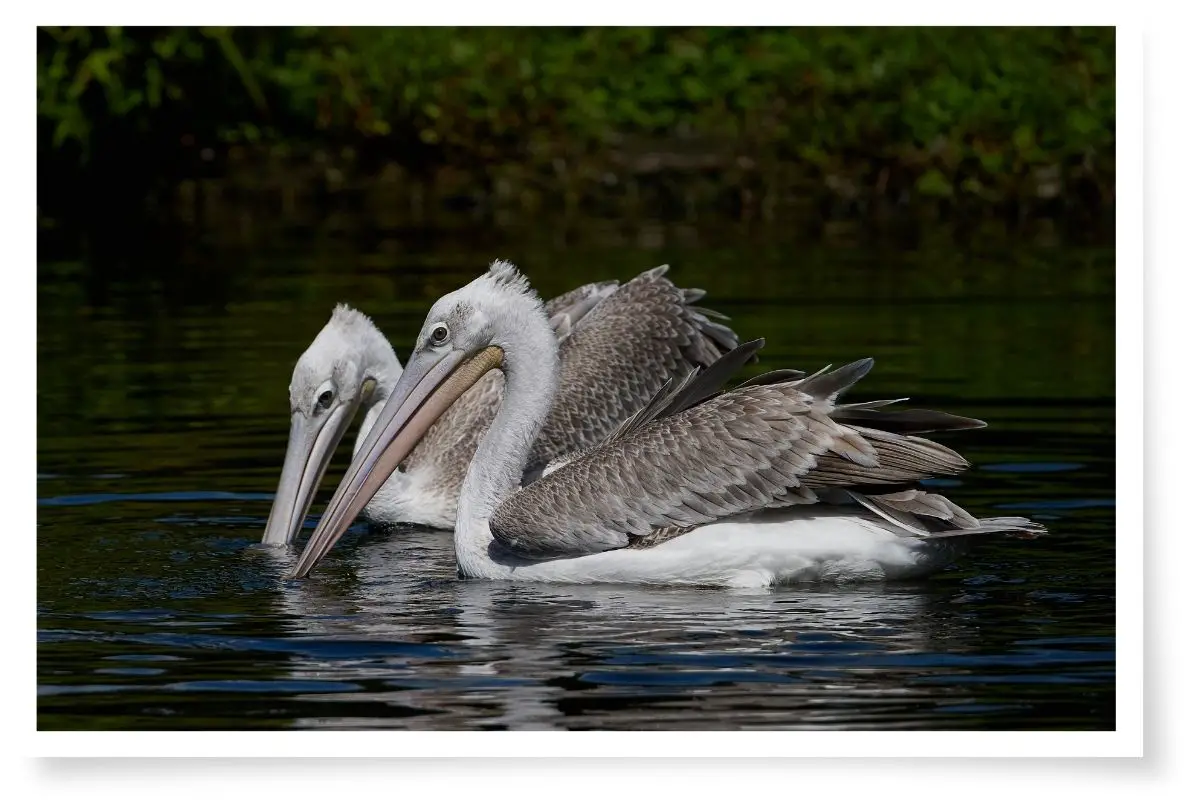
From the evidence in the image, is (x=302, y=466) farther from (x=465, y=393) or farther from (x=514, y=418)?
(x=514, y=418)

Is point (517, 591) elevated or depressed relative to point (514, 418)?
depressed

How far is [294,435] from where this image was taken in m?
9.61

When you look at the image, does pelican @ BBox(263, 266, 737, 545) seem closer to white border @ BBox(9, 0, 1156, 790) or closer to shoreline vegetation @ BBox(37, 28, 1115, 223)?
white border @ BBox(9, 0, 1156, 790)

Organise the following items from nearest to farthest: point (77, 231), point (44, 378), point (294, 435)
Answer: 1. point (294, 435)
2. point (44, 378)
3. point (77, 231)

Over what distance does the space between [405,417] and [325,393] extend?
1.32 m

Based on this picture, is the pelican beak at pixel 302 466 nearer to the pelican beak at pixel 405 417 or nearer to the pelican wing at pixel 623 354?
the pelican beak at pixel 405 417

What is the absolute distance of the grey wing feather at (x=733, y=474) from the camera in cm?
782

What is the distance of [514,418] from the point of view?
866 centimetres

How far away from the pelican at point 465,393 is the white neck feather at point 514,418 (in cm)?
90
